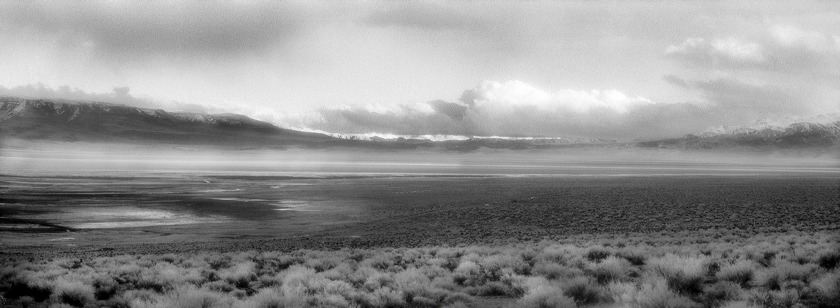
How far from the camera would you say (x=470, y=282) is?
11.0 meters

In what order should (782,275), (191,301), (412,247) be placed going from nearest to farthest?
(191,301) < (782,275) < (412,247)

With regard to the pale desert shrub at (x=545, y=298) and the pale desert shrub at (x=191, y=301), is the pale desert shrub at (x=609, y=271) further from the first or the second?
the pale desert shrub at (x=191, y=301)

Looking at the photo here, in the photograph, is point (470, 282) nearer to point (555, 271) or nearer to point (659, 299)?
point (555, 271)

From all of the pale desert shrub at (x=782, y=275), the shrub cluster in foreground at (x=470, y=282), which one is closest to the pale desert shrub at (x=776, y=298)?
the shrub cluster in foreground at (x=470, y=282)

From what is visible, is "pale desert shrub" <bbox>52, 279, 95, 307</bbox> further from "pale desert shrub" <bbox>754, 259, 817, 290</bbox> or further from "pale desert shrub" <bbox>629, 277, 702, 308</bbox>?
"pale desert shrub" <bbox>754, 259, 817, 290</bbox>

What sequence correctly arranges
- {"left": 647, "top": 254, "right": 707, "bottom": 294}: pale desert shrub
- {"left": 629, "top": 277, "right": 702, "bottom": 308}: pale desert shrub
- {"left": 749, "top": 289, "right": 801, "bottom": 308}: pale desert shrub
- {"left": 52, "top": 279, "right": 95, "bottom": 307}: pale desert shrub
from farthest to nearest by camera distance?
{"left": 52, "top": 279, "right": 95, "bottom": 307}: pale desert shrub → {"left": 647, "top": 254, "right": 707, "bottom": 294}: pale desert shrub → {"left": 749, "top": 289, "right": 801, "bottom": 308}: pale desert shrub → {"left": 629, "top": 277, "right": 702, "bottom": 308}: pale desert shrub

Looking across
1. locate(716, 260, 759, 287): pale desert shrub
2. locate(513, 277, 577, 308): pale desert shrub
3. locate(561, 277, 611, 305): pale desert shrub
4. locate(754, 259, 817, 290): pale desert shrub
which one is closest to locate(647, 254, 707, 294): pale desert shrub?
locate(716, 260, 759, 287): pale desert shrub

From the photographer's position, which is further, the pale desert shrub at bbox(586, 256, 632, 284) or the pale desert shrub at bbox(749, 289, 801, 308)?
the pale desert shrub at bbox(586, 256, 632, 284)

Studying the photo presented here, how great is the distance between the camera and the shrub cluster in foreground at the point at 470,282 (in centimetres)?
839

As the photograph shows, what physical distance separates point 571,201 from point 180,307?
35.8 metres

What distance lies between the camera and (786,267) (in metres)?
10.1

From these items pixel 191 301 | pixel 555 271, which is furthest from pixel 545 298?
pixel 191 301

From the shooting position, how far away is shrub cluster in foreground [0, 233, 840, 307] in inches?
330

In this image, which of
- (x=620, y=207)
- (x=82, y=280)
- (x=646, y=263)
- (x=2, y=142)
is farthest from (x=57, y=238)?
(x=2, y=142)
